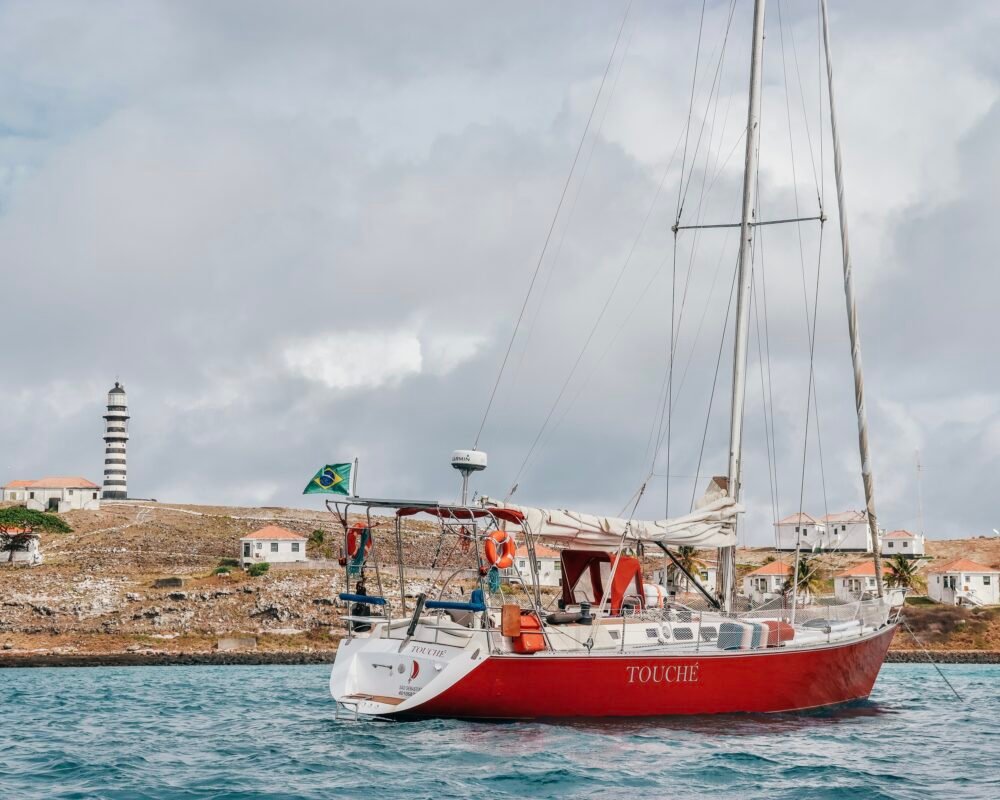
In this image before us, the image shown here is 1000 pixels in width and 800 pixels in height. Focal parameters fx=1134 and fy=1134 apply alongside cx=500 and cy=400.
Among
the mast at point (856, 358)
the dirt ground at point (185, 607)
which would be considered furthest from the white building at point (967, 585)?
the mast at point (856, 358)

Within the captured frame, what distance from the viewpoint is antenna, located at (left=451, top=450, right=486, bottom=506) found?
22.9 metres

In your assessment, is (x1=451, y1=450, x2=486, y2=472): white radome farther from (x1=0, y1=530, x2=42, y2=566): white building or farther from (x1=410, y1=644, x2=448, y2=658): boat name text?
(x1=0, y1=530, x2=42, y2=566): white building

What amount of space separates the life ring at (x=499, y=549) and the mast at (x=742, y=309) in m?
8.65

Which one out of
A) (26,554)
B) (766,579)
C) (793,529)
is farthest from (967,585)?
(26,554)

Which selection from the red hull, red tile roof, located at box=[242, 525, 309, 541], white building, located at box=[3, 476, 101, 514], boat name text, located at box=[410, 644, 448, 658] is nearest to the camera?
the red hull

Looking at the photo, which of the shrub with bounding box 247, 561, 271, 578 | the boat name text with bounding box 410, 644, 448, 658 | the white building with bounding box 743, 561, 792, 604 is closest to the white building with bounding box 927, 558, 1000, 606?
the white building with bounding box 743, 561, 792, 604

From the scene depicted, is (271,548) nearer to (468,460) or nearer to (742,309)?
(742,309)

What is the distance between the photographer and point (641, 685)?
903 inches

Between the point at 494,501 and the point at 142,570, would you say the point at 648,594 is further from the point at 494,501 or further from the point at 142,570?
the point at 142,570

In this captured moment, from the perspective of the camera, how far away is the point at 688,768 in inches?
705

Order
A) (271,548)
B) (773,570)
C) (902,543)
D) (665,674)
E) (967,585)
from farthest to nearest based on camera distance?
(902,543) → (271,548) → (773,570) → (967,585) → (665,674)

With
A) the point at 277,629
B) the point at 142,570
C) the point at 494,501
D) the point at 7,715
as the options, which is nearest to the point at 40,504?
the point at 142,570

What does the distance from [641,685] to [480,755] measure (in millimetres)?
5636

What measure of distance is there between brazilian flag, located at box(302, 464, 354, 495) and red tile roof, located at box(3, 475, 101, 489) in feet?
370
